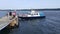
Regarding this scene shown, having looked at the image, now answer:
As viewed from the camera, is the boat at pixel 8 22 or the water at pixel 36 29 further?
the water at pixel 36 29

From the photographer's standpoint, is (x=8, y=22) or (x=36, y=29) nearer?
(x=8, y=22)

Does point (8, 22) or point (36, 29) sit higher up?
point (8, 22)

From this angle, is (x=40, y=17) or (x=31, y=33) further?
(x=40, y=17)

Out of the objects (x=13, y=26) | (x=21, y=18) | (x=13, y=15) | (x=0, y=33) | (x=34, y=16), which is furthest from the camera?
(x=34, y=16)

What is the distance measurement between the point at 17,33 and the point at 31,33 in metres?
2.29

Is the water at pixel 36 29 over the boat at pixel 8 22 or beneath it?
beneath

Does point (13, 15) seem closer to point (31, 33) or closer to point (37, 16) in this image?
point (31, 33)

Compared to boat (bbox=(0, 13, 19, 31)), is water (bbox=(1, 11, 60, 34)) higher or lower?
lower

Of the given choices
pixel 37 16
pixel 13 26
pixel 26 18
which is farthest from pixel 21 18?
pixel 13 26

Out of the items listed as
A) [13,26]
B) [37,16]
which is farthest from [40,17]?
[13,26]

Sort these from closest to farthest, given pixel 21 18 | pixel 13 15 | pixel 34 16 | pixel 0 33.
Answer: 1. pixel 0 33
2. pixel 13 15
3. pixel 21 18
4. pixel 34 16

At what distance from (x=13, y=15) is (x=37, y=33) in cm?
1226

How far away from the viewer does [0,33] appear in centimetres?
3166

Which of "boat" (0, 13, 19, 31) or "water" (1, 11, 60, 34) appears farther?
"water" (1, 11, 60, 34)
